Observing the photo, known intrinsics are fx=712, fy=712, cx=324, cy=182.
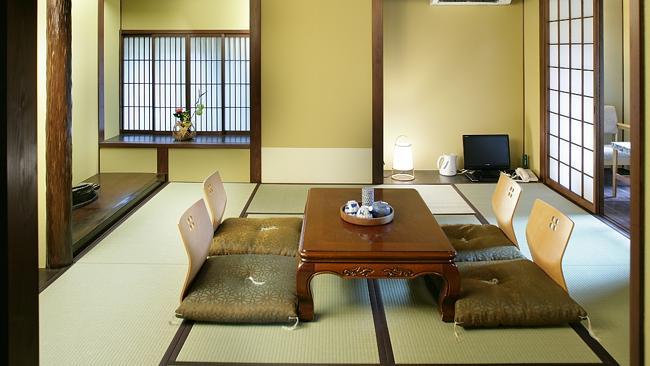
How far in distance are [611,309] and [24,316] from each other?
290 centimetres

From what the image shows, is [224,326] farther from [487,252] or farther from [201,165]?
[201,165]

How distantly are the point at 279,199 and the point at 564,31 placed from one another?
117 inches

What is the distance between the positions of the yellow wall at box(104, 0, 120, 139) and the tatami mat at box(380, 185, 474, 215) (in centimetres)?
333

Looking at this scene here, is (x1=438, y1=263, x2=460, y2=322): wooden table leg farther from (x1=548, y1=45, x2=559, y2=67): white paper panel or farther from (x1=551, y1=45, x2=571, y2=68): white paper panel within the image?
(x1=548, y1=45, x2=559, y2=67): white paper panel

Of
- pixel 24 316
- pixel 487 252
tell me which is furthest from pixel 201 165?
pixel 24 316

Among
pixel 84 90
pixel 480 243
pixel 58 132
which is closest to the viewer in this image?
pixel 480 243

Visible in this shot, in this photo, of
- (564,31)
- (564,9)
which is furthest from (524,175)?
(564,9)

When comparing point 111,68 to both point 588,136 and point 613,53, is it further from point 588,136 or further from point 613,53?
point 613,53

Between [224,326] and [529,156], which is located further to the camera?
[529,156]

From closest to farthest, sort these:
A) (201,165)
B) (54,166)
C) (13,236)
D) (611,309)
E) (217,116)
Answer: (13,236)
(611,309)
(54,166)
(201,165)
(217,116)

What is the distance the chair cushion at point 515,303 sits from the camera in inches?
126

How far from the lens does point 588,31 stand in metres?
5.86

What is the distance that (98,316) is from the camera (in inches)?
136

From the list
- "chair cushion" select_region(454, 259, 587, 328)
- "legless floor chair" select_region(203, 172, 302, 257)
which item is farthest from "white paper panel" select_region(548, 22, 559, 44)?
"chair cushion" select_region(454, 259, 587, 328)
